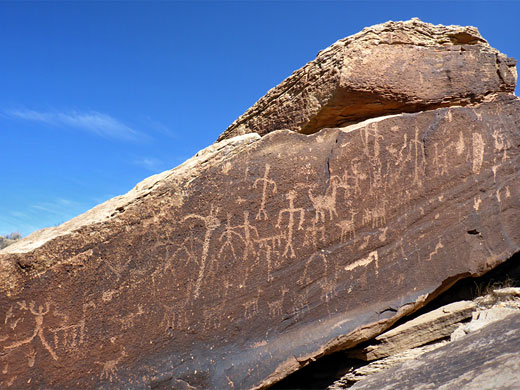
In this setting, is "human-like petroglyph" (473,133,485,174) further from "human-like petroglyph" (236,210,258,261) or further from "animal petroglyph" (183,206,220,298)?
"animal petroglyph" (183,206,220,298)

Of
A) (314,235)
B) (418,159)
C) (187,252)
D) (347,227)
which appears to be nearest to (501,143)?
(418,159)

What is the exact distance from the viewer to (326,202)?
4055 mm

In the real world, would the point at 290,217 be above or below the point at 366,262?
above

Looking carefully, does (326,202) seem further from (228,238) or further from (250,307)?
Answer: (250,307)

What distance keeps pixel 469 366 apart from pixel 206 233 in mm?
2108

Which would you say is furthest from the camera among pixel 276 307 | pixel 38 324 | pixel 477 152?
pixel 477 152

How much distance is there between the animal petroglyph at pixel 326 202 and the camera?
13.2ft

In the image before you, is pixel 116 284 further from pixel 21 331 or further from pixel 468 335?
pixel 468 335

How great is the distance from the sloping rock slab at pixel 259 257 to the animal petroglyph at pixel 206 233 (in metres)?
0.01

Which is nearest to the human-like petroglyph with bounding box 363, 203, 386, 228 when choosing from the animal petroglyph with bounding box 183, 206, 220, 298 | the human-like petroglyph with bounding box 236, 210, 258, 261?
the human-like petroglyph with bounding box 236, 210, 258, 261

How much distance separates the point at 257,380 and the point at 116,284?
1343 mm

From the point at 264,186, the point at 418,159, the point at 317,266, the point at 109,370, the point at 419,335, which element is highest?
the point at 264,186

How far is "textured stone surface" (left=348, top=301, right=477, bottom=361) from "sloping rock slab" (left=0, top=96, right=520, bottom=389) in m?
0.17

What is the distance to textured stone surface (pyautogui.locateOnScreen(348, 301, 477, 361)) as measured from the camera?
155 inches
